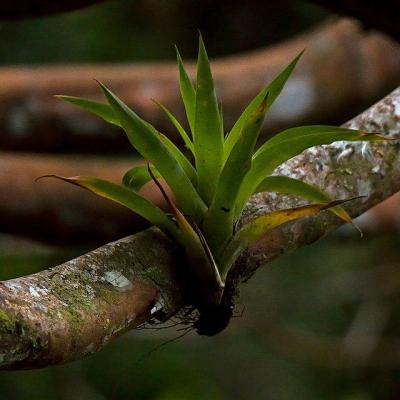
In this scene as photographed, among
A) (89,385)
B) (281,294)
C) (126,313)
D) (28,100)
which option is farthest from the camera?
(281,294)

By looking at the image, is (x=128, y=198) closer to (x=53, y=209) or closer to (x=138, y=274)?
(x=138, y=274)

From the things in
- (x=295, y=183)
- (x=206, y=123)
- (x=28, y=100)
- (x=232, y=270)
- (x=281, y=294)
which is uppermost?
(x=206, y=123)

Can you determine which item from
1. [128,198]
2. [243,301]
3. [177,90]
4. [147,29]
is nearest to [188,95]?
[128,198]

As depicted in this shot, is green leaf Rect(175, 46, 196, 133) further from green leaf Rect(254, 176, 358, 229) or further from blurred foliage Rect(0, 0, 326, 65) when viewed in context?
blurred foliage Rect(0, 0, 326, 65)

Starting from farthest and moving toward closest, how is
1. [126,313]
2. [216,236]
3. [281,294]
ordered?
[281,294] → [216,236] → [126,313]

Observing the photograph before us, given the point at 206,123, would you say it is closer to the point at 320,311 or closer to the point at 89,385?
the point at 89,385

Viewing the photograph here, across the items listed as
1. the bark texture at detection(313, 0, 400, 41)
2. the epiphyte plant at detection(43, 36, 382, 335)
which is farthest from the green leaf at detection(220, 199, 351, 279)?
the bark texture at detection(313, 0, 400, 41)

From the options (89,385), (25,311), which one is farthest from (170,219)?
(89,385)
